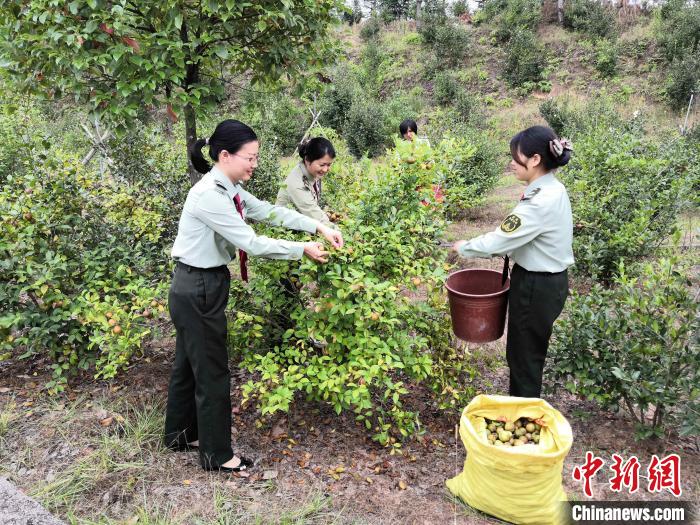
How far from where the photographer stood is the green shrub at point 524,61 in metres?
19.4

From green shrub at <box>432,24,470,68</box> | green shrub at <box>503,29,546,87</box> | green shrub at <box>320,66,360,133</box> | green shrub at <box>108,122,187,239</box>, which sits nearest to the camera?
green shrub at <box>108,122,187,239</box>

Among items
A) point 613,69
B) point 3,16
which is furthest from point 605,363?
point 613,69

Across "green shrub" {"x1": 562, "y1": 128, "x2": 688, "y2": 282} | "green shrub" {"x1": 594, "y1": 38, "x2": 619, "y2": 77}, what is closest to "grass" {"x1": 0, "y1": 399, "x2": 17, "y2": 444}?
"green shrub" {"x1": 562, "y1": 128, "x2": 688, "y2": 282}

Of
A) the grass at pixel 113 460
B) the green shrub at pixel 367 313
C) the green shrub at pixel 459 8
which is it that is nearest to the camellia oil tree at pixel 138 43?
the green shrub at pixel 367 313

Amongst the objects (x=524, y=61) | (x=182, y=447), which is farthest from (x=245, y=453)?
(x=524, y=61)

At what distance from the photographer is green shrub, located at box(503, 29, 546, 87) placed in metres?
19.4

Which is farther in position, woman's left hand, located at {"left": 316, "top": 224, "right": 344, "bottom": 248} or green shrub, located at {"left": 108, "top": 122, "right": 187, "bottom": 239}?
green shrub, located at {"left": 108, "top": 122, "right": 187, "bottom": 239}

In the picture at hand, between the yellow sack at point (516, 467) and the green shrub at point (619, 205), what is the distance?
251 cm

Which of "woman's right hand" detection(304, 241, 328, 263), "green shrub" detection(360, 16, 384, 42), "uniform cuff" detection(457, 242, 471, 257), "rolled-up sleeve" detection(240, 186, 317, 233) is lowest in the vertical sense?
"uniform cuff" detection(457, 242, 471, 257)

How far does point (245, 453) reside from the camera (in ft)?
10.2

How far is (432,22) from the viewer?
23.1m

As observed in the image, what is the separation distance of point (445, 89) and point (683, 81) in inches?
307

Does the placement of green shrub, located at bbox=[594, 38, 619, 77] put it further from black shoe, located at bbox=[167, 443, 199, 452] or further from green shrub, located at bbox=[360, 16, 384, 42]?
black shoe, located at bbox=[167, 443, 199, 452]

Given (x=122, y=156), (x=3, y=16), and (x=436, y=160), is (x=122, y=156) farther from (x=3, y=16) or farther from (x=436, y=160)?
(x=436, y=160)
